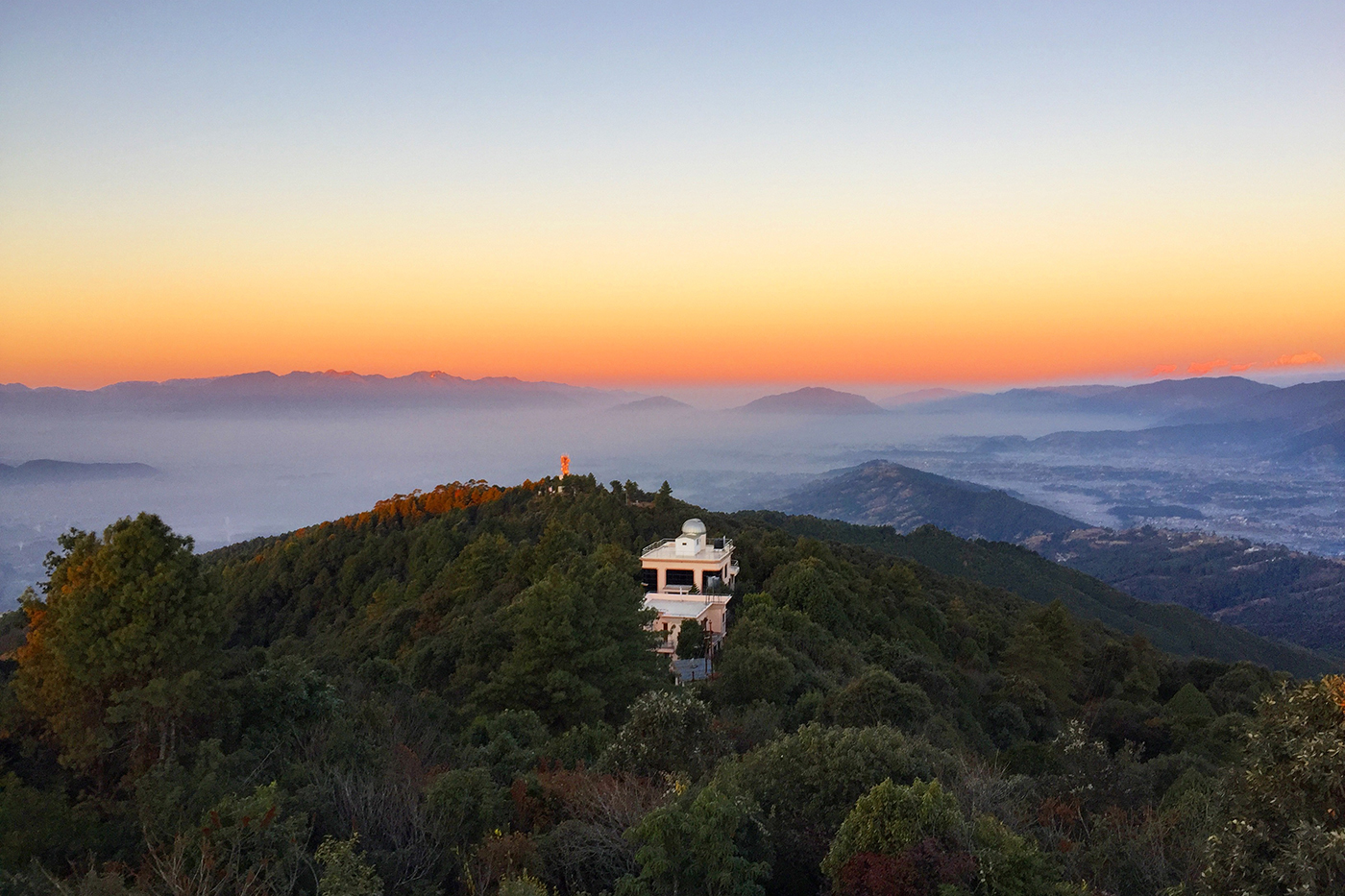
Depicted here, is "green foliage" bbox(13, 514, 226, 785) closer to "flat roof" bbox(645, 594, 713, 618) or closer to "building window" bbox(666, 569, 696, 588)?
"flat roof" bbox(645, 594, 713, 618)

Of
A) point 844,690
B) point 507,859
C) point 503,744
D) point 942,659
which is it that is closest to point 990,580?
point 942,659

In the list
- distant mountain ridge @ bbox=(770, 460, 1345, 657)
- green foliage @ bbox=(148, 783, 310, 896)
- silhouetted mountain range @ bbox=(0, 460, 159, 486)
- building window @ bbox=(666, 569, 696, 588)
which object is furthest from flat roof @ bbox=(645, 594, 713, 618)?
distant mountain ridge @ bbox=(770, 460, 1345, 657)

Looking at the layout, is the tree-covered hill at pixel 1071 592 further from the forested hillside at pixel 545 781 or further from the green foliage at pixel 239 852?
the green foliage at pixel 239 852

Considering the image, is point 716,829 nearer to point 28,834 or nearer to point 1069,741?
point 28,834

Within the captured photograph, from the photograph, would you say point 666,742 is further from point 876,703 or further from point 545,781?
point 876,703

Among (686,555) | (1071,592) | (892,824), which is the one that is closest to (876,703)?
(892,824)

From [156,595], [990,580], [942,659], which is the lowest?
[990,580]

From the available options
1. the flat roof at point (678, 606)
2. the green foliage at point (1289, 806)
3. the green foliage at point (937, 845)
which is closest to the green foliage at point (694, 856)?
the green foliage at point (937, 845)
